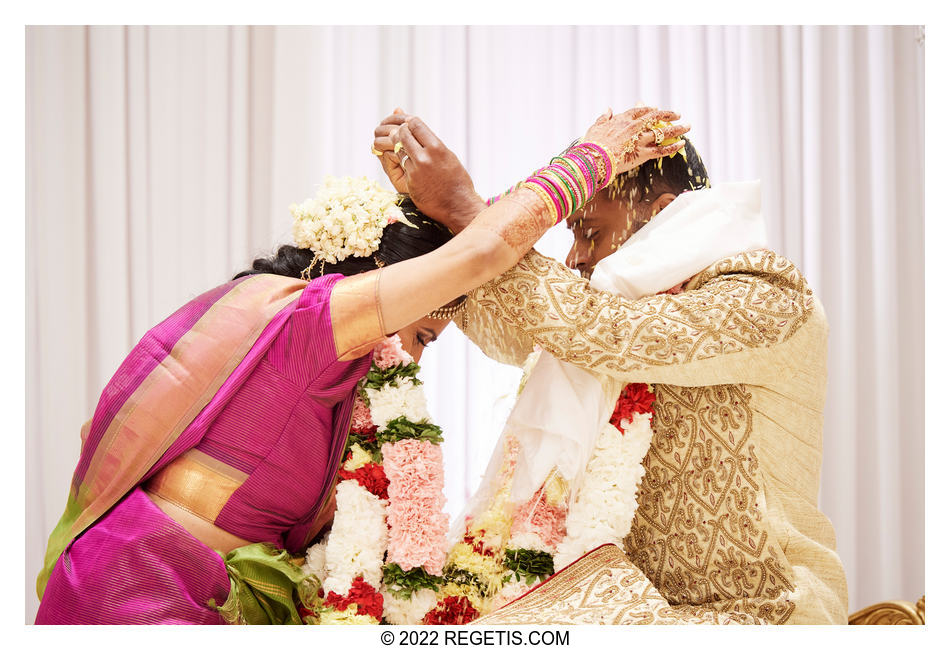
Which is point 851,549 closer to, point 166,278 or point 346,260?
point 346,260

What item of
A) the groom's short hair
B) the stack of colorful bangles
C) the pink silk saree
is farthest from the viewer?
the groom's short hair

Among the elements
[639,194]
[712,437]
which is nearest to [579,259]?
[639,194]

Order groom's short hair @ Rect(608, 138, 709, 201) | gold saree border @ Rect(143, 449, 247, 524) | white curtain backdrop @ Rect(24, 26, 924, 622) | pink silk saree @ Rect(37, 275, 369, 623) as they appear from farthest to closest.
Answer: white curtain backdrop @ Rect(24, 26, 924, 622) < groom's short hair @ Rect(608, 138, 709, 201) < gold saree border @ Rect(143, 449, 247, 524) < pink silk saree @ Rect(37, 275, 369, 623)

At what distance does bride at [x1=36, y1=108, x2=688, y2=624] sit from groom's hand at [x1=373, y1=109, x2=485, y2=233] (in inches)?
5.8

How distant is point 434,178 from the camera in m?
1.85

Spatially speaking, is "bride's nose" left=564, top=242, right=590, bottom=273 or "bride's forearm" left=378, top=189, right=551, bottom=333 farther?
"bride's nose" left=564, top=242, right=590, bottom=273

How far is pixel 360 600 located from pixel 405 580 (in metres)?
0.11

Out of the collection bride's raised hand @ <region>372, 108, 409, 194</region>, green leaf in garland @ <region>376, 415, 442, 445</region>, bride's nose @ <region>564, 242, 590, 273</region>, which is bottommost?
green leaf in garland @ <region>376, 415, 442, 445</region>

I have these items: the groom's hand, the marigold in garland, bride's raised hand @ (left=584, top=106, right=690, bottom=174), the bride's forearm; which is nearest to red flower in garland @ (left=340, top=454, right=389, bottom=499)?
the marigold in garland

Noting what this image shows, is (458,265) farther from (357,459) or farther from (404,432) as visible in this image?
(357,459)

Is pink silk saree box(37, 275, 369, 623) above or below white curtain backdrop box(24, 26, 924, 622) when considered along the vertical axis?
below

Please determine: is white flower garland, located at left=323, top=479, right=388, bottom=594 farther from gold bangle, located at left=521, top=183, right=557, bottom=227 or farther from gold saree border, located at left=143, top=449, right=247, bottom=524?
gold bangle, located at left=521, top=183, right=557, bottom=227

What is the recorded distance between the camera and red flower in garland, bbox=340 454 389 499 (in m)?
1.81

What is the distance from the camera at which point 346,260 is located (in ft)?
6.07
